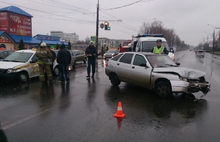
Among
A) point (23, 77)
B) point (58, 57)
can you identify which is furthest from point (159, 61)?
point (23, 77)

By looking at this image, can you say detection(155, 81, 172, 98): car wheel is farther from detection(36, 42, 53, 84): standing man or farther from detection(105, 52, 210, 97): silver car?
detection(36, 42, 53, 84): standing man

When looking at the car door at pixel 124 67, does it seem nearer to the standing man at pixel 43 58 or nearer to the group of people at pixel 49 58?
the group of people at pixel 49 58

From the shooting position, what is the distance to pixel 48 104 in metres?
6.29

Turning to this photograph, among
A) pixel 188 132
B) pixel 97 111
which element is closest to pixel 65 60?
pixel 97 111

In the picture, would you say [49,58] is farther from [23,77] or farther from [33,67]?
[23,77]

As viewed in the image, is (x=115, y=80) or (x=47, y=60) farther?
(x=47, y=60)

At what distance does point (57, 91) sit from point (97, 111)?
119 inches

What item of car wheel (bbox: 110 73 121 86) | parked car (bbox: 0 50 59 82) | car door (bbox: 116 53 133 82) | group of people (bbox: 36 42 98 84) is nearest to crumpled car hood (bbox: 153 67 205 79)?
car door (bbox: 116 53 133 82)

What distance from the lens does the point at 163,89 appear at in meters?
7.04

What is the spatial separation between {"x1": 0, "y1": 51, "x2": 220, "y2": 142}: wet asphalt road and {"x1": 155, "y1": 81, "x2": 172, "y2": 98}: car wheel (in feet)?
0.67

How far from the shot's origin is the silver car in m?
6.65

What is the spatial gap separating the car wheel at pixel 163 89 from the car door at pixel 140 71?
1.56 ft

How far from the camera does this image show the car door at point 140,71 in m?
7.52

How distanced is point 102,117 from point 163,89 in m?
2.79
